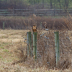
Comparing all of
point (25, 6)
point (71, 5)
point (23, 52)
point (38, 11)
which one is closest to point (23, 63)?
point (23, 52)

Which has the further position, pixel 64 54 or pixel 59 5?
pixel 59 5

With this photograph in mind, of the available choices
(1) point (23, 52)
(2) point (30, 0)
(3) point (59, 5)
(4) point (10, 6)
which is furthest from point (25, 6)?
(1) point (23, 52)

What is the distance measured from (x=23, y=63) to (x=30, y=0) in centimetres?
3872

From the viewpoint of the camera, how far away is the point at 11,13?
33.3 metres

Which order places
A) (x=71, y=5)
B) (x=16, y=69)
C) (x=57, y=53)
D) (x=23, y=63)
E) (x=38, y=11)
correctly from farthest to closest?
(x=71, y=5), (x=38, y=11), (x=23, y=63), (x=57, y=53), (x=16, y=69)

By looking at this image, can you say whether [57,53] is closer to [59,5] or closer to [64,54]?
[64,54]

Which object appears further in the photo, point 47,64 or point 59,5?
point 59,5

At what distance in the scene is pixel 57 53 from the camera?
5.89 m

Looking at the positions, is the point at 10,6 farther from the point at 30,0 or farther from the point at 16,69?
the point at 16,69

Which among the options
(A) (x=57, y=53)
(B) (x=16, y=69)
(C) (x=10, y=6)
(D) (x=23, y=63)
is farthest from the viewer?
(C) (x=10, y=6)

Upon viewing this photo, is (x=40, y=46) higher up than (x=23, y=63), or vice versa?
(x=40, y=46)

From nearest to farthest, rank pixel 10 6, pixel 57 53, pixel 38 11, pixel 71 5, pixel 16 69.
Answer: pixel 16 69
pixel 57 53
pixel 38 11
pixel 10 6
pixel 71 5

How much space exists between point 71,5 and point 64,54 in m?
38.5

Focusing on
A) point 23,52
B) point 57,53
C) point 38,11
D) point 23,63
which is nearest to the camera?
point 57,53
